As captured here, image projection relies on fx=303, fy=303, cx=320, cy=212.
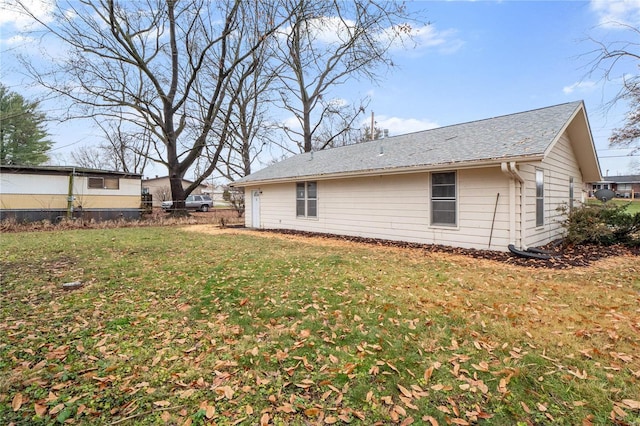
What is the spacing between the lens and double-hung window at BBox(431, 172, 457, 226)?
8.13 metres

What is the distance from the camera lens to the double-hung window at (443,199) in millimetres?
8133

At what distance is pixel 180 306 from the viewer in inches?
160

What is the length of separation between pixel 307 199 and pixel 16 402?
10.6 metres

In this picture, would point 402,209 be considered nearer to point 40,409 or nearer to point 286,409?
point 286,409

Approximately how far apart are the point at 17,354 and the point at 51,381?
30.0 inches

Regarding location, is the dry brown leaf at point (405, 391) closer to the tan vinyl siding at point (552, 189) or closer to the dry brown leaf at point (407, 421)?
the dry brown leaf at point (407, 421)

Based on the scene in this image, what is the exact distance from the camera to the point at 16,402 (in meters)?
2.19

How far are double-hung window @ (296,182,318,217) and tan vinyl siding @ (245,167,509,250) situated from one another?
26 cm

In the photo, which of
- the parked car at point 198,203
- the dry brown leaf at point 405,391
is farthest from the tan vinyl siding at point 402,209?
the parked car at point 198,203

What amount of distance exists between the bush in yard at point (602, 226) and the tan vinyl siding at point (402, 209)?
102 inches

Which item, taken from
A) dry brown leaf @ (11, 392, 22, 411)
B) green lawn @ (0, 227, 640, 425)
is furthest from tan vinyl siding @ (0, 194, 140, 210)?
dry brown leaf @ (11, 392, 22, 411)

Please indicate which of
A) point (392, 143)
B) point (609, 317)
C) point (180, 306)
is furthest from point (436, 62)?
point (180, 306)

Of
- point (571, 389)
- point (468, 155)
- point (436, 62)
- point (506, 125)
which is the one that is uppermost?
point (436, 62)

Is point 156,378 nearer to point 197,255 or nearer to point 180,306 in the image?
point 180,306
